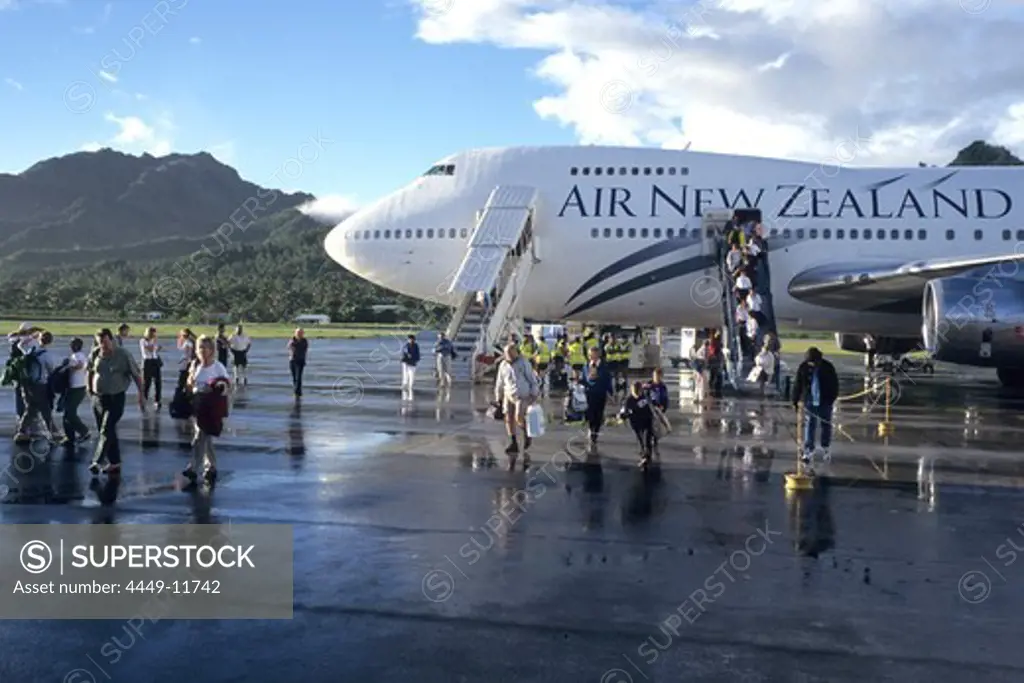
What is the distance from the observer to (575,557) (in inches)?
269

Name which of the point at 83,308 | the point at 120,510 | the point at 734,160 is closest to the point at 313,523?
the point at 120,510

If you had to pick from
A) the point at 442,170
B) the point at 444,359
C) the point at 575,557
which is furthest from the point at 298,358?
the point at 575,557

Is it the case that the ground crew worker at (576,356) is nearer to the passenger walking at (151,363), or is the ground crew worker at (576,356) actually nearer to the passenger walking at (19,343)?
the passenger walking at (151,363)

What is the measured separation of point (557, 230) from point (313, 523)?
14912 millimetres

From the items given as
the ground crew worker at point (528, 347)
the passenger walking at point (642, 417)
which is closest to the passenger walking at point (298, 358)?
the ground crew worker at point (528, 347)

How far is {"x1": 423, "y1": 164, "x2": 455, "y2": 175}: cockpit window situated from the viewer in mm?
23266

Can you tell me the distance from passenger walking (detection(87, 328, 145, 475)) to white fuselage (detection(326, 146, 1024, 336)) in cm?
1305

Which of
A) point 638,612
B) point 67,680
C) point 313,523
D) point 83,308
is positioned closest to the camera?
point 67,680

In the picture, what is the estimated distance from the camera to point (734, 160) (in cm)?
2202

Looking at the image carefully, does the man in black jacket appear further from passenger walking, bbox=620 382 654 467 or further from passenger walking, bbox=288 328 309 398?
passenger walking, bbox=288 328 309 398

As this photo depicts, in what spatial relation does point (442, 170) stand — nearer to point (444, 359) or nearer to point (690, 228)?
point (444, 359)

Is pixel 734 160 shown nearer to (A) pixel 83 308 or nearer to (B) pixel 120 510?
(B) pixel 120 510

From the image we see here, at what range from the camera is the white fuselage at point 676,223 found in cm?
2095

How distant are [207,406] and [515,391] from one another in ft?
11.7
